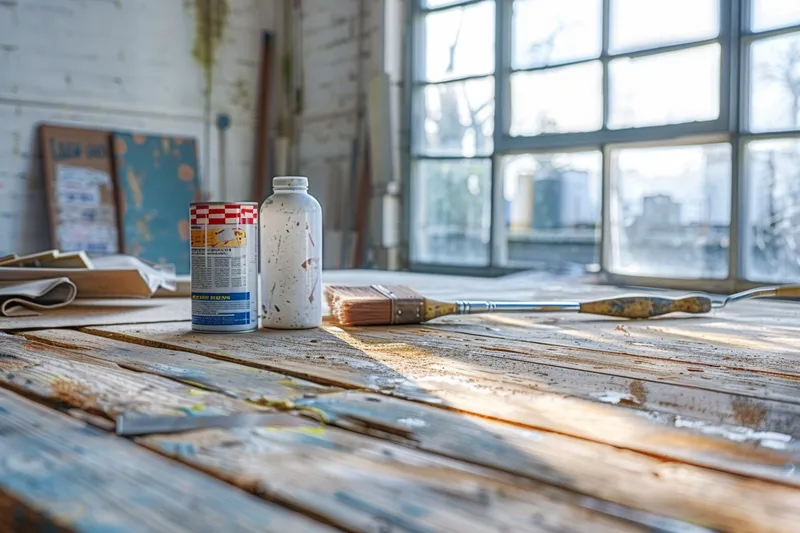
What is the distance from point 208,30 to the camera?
620cm

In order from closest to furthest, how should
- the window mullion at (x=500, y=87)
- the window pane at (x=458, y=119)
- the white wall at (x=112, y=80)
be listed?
the window mullion at (x=500, y=87) < the window pane at (x=458, y=119) < the white wall at (x=112, y=80)

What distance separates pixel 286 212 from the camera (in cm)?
147

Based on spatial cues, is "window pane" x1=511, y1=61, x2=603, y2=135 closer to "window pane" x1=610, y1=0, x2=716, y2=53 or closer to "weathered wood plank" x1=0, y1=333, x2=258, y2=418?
"window pane" x1=610, y1=0, x2=716, y2=53

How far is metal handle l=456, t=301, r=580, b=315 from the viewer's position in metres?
1.65

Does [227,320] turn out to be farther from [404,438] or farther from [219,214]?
[404,438]

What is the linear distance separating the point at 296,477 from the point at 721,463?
0.34 meters

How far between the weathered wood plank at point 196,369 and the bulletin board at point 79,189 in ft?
14.1

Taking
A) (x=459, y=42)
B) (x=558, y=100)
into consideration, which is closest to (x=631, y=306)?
(x=558, y=100)

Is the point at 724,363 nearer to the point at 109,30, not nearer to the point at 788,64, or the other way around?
the point at 788,64

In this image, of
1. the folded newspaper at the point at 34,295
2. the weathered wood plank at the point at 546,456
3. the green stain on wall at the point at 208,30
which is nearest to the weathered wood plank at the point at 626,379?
the weathered wood plank at the point at 546,456

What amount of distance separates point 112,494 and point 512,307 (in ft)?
4.00

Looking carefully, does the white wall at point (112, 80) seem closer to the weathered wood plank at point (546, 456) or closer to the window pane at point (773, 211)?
the window pane at point (773, 211)

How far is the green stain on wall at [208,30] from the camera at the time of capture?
6148 mm

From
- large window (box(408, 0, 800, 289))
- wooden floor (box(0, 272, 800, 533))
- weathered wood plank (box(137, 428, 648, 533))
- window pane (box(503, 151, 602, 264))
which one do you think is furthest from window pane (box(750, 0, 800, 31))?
weathered wood plank (box(137, 428, 648, 533))
